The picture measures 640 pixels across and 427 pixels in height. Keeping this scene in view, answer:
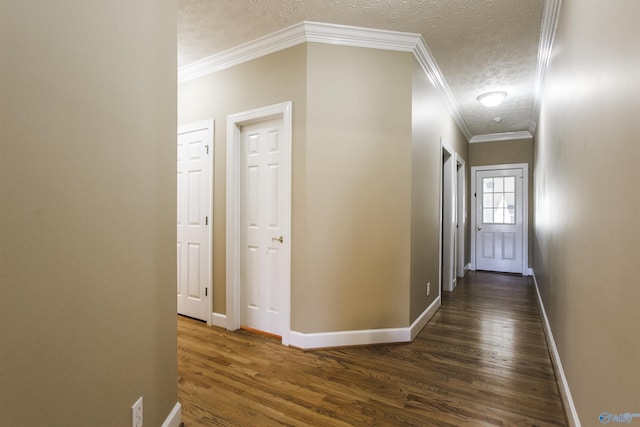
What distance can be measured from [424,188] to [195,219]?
2.47 meters

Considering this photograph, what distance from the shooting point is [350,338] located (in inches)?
103

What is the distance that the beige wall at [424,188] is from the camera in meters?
2.87

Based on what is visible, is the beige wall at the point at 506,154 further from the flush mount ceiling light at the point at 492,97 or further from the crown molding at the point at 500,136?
the flush mount ceiling light at the point at 492,97

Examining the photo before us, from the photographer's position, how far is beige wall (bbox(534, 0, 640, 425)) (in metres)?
0.86

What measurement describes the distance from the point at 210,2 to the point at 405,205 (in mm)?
2238

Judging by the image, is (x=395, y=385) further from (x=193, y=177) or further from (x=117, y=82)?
(x=193, y=177)

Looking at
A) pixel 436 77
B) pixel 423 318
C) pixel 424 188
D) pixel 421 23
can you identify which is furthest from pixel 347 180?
pixel 436 77

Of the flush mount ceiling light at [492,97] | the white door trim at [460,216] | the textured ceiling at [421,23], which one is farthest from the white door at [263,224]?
the white door trim at [460,216]

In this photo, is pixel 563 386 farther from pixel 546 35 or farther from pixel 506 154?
pixel 506 154

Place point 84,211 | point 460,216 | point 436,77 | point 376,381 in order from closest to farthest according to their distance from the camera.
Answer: point 84,211 < point 376,381 < point 436,77 < point 460,216

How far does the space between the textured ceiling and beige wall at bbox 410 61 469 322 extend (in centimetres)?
39

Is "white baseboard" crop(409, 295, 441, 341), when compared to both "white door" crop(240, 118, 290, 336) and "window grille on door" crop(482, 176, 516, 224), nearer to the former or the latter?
"white door" crop(240, 118, 290, 336)

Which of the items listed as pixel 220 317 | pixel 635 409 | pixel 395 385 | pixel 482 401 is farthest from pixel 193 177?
pixel 635 409

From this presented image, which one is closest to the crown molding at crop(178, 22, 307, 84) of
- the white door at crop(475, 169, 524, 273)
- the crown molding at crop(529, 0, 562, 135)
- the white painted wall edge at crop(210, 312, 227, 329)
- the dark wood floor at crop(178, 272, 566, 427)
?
the crown molding at crop(529, 0, 562, 135)
